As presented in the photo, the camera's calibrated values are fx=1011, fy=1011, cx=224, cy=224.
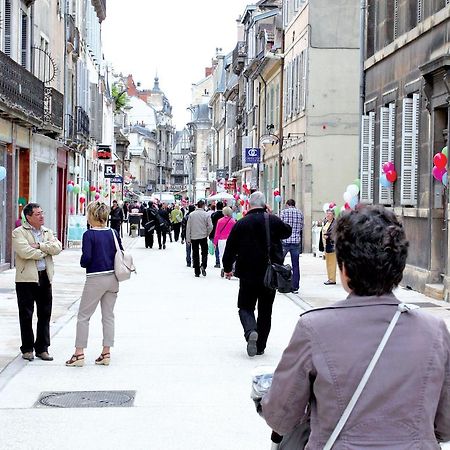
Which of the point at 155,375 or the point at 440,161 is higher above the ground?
the point at 440,161

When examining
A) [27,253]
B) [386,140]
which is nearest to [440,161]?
[386,140]

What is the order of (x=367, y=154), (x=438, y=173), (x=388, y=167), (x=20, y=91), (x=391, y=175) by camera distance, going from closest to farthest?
(x=438, y=173)
(x=391, y=175)
(x=388, y=167)
(x=367, y=154)
(x=20, y=91)

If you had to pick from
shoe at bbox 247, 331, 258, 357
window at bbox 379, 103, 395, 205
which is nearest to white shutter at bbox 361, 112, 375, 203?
window at bbox 379, 103, 395, 205

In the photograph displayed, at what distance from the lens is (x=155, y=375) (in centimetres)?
948

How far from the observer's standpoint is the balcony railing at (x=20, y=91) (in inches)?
840

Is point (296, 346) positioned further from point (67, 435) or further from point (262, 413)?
point (67, 435)

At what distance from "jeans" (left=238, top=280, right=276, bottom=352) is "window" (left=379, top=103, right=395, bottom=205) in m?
10.6

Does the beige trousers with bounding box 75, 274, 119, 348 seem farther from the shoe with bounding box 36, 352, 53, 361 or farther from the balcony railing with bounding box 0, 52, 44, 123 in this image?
the balcony railing with bounding box 0, 52, 44, 123

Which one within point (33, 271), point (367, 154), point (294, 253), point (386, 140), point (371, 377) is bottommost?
point (294, 253)

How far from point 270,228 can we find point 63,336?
3.19 m

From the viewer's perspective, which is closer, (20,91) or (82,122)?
(20,91)

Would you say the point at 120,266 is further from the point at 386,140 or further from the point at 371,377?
the point at 386,140

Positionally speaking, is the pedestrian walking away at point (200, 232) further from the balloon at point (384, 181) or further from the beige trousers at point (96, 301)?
the beige trousers at point (96, 301)

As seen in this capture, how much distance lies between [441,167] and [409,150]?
313 centimetres
